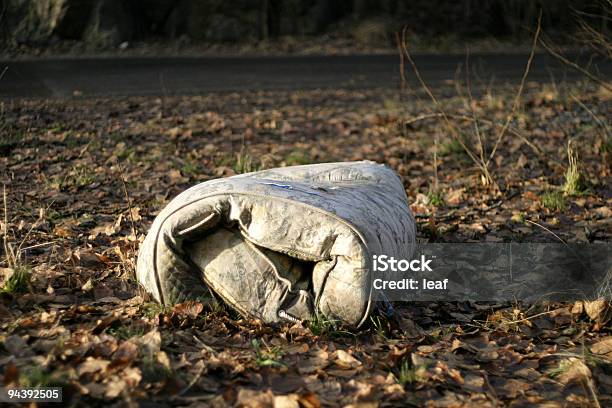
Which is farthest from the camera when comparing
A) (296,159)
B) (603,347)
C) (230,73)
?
(230,73)

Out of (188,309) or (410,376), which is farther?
(188,309)

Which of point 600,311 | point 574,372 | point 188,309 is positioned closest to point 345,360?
point 188,309

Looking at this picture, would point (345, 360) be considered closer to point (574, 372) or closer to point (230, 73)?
point (574, 372)

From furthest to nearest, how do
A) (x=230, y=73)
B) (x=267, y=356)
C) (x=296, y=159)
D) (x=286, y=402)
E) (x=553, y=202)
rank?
(x=230, y=73)
(x=296, y=159)
(x=553, y=202)
(x=267, y=356)
(x=286, y=402)

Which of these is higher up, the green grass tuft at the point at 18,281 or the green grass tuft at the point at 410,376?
the green grass tuft at the point at 18,281

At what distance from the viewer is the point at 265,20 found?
1667 centimetres

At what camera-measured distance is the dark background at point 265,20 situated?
48.7 feet

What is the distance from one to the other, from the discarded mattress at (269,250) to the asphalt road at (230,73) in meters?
6.53

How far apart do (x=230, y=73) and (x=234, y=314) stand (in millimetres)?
8933

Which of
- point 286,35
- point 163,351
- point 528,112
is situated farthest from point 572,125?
point 286,35

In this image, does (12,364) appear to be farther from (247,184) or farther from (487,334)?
(487,334)

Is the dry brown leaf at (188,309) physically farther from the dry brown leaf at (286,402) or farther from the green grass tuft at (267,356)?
the dry brown leaf at (286,402)

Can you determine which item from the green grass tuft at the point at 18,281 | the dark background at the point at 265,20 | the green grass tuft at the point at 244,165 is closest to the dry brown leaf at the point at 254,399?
the green grass tuft at the point at 18,281

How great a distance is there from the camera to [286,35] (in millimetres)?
16609
